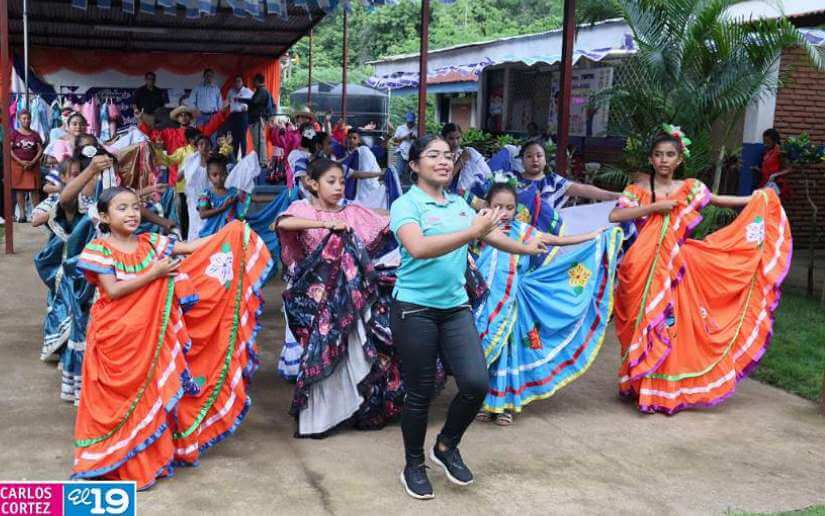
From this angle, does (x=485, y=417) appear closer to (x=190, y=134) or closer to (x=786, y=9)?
(x=190, y=134)

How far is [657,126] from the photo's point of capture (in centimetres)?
730

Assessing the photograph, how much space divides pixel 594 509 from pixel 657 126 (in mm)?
4390

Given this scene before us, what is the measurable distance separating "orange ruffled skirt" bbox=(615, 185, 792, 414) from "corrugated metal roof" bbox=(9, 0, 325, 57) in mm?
9628

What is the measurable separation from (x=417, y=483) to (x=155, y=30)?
14623mm

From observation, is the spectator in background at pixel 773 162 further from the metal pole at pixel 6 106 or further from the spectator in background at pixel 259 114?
the metal pole at pixel 6 106

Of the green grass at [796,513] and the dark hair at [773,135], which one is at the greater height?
the dark hair at [773,135]

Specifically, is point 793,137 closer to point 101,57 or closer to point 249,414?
point 249,414

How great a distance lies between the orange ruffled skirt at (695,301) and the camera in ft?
16.8

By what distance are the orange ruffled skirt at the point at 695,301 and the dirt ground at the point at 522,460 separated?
201mm

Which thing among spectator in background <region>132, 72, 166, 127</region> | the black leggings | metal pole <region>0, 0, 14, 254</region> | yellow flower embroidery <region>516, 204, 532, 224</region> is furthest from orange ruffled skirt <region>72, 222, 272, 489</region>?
spectator in background <region>132, 72, 166, 127</region>

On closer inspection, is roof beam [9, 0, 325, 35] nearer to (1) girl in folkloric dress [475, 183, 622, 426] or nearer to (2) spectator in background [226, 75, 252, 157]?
(2) spectator in background [226, 75, 252, 157]

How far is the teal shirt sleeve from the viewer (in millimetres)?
3547

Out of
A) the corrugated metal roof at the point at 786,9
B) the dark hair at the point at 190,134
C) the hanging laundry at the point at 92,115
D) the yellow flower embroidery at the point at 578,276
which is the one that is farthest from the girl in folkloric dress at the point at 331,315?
the hanging laundry at the point at 92,115

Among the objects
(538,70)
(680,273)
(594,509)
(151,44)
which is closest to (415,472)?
(594,509)
